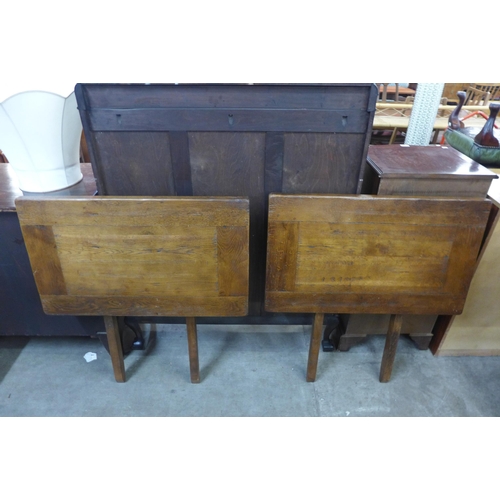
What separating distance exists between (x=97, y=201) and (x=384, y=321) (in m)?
1.32

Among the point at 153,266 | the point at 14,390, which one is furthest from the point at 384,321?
the point at 14,390

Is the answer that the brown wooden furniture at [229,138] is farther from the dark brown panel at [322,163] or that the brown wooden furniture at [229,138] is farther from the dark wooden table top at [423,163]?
the dark wooden table top at [423,163]

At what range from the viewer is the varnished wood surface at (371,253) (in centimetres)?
130

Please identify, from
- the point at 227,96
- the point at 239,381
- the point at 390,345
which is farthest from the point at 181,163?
the point at 390,345

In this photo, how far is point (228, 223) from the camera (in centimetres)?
130

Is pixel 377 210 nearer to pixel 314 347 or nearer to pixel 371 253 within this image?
pixel 371 253

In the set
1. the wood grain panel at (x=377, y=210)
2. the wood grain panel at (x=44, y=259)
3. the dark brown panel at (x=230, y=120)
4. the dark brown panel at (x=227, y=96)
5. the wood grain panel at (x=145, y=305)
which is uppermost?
the dark brown panel at (x=227, y=96)

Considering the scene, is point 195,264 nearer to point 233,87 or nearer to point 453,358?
point 233,87

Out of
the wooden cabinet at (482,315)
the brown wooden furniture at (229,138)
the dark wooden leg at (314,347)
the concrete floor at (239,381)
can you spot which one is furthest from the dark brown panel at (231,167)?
the wooden cabinet at (482,315)

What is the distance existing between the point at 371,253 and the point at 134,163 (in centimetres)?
91

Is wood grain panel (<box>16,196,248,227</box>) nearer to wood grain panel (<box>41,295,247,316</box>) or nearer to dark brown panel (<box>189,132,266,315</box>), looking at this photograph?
dark brown panel (<box>189,132,266,315</box>)

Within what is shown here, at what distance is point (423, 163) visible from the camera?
1452 millimetres

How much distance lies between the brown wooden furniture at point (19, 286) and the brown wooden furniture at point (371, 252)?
31.1 inches

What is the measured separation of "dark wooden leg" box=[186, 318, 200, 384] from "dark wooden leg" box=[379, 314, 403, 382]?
2.64 feet
